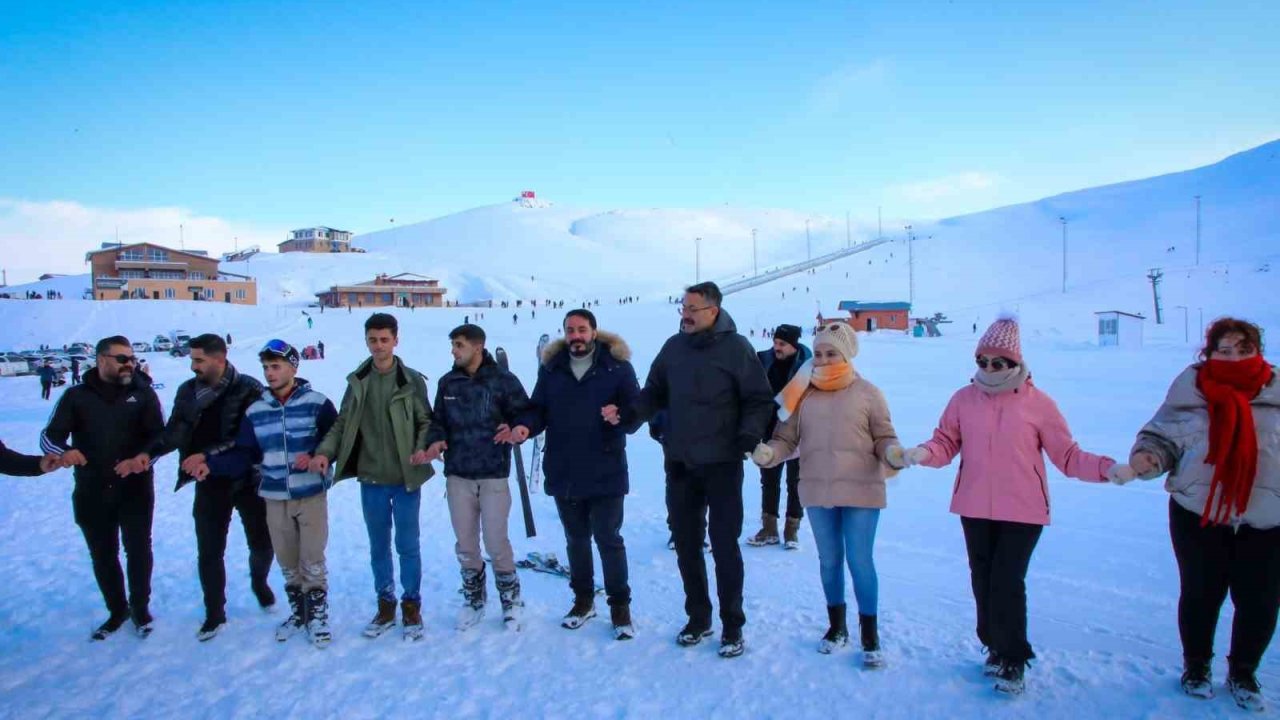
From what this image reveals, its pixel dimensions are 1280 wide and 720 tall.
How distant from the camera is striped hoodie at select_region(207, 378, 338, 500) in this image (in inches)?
190

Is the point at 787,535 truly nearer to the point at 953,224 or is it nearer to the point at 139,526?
the point at 139,526

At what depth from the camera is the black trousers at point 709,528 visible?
457cm

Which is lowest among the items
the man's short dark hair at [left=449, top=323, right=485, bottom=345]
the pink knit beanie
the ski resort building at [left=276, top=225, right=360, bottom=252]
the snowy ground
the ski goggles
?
the snowy ground

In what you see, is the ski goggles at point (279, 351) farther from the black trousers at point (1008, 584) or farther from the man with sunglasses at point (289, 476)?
the black trousers at point (1008, 584)

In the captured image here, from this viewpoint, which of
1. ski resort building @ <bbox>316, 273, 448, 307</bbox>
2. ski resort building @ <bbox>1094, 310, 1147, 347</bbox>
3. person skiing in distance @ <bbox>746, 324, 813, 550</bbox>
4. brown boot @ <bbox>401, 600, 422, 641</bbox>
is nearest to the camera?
brown boot @ <bbox>401, 600, 422, 641</bbox>

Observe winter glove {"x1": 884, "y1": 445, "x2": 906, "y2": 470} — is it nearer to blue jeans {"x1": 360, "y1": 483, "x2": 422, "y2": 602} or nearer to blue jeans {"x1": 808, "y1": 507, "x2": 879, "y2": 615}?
blue jeans {"x1": 808, "y1": 507, "x2": 879, "y2": 615}

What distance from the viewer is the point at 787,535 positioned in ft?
21.4

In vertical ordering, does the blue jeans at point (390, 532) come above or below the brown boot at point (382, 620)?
above

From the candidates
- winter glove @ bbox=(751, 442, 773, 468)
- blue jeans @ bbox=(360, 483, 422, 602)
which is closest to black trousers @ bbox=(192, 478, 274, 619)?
blue jeans @ bbox=(360, 483, 422, 602)

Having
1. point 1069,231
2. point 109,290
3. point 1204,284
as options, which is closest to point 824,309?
point 1204,284

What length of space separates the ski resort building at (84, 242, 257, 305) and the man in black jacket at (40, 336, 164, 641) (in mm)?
73603

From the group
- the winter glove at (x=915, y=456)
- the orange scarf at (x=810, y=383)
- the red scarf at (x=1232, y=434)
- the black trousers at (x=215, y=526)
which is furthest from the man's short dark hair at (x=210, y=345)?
the red scarf at (x=1232, y=434)

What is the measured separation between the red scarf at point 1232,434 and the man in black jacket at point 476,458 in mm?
3756

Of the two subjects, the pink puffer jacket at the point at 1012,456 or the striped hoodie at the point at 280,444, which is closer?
the pink puffer jacket at the point at 1012,456
